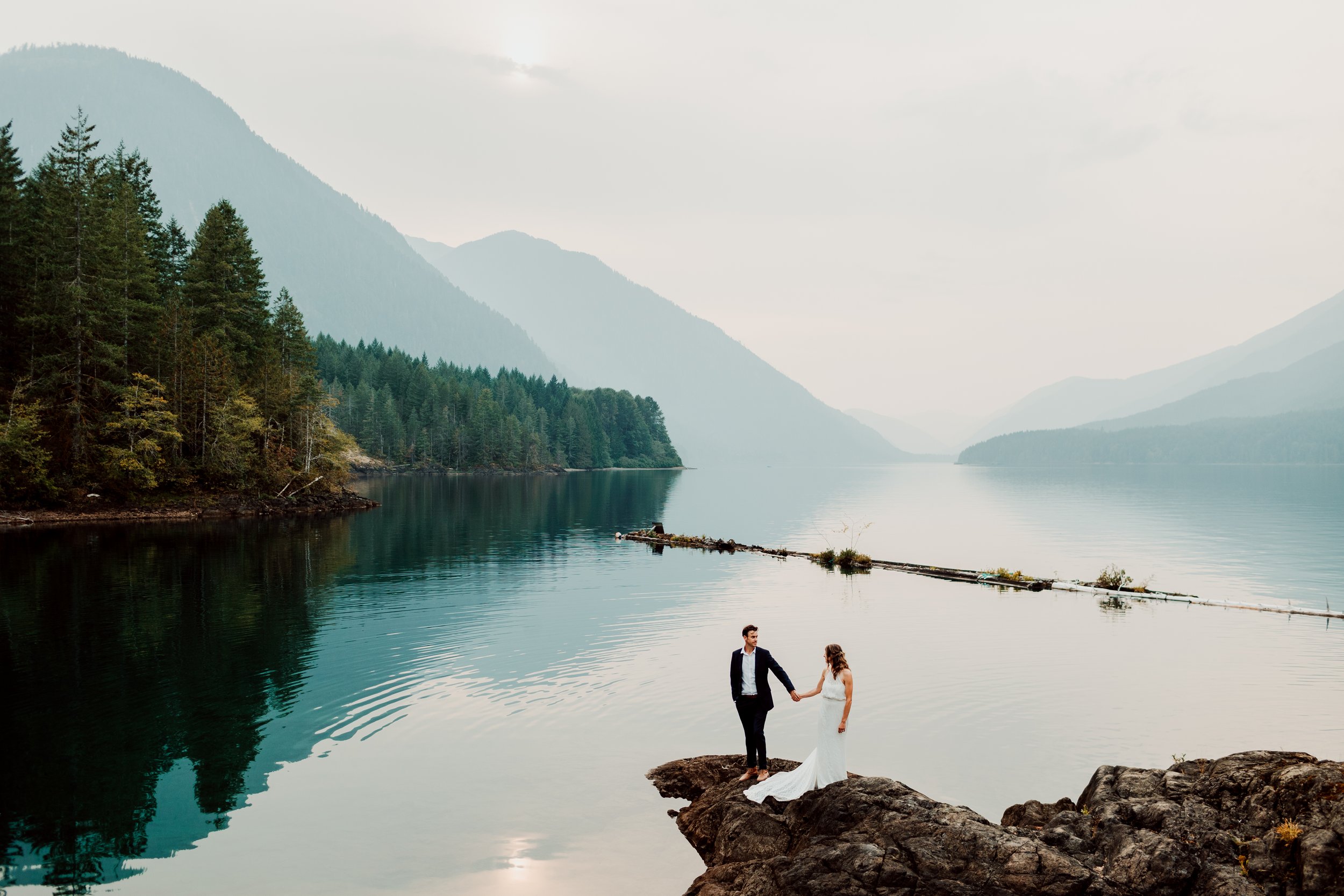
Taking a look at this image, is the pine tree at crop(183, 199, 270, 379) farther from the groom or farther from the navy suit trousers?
the navy suit trousers

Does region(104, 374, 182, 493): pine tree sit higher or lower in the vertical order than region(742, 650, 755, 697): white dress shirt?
higher

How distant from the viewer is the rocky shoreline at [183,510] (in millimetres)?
64438

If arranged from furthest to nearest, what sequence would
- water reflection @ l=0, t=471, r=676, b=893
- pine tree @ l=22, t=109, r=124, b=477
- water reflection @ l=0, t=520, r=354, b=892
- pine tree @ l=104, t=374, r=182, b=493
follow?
1. pine tree @ l=104, t=374, r=182, b=493
2. pine tree @ l=22, t=109, r=124, b=477
3. water reflection @ l=0, t=471, r=676, b=893
4. water reflection @ l=0, t=520, r=354, b=892

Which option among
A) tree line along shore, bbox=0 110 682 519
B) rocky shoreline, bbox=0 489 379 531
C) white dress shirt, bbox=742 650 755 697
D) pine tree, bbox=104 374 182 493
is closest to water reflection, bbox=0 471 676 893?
rocky shoreline, bbox=0 489 379 531

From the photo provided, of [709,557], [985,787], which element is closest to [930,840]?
[985,787]

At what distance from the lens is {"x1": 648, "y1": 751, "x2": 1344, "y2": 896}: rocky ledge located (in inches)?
454

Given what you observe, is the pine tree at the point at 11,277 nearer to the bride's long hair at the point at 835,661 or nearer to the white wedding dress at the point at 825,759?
the white wedding dress at the point at 825,759

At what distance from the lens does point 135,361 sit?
248ft

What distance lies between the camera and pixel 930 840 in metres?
12.4

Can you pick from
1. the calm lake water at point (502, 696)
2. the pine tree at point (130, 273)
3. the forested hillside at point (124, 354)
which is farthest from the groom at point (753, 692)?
the pine tree at point (130, 273)

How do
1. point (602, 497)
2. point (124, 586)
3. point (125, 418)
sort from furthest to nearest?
point (602, 497) → point (125, 418) → point (124, 586)

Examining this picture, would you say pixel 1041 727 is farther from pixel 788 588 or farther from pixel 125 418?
pixel 125 418

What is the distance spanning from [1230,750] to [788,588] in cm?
2730

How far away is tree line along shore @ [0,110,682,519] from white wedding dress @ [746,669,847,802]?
227 ft
